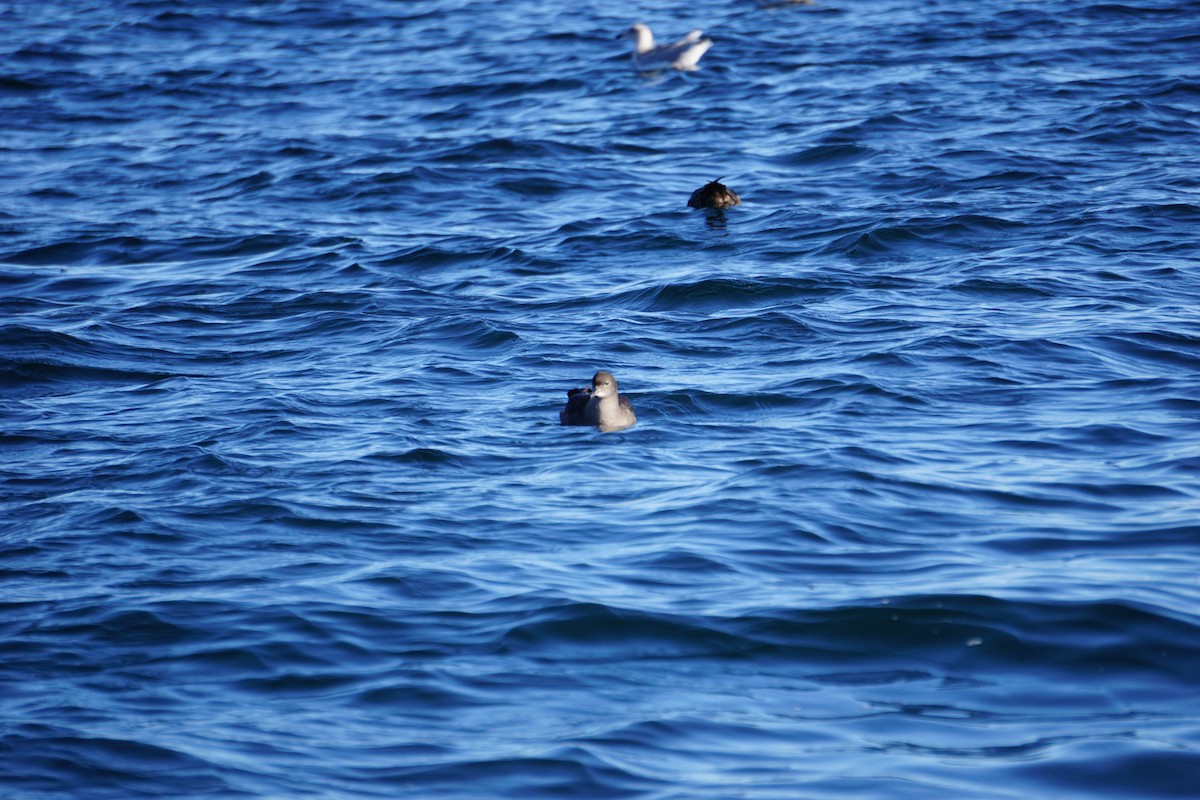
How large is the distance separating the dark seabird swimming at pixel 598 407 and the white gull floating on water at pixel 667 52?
14.2 meters

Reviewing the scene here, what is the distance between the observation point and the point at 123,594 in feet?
24.7

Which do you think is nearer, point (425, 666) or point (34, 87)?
point (425, 666)

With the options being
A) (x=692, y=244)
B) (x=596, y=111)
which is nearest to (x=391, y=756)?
(x=692, y=244)

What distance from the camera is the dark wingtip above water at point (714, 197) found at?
1507cm

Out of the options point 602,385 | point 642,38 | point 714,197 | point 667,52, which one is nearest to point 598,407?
point 602,385

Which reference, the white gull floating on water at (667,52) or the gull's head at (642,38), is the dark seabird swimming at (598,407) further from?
the gull's head at (642,38)

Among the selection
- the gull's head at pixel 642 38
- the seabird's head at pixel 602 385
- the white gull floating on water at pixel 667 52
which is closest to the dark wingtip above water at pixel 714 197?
the seabird's head at pixel 602 385

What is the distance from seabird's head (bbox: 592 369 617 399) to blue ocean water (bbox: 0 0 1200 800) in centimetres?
31

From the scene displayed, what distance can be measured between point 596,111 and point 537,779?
1655 cm

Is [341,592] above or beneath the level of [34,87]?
Answer: beneath

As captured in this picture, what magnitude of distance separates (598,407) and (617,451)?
12.3 inches

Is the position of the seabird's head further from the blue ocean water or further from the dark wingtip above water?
the dark wingtip above water

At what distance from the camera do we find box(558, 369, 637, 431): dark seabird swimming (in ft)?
31.5

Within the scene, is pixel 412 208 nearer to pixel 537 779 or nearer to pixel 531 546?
pixel 531 546
